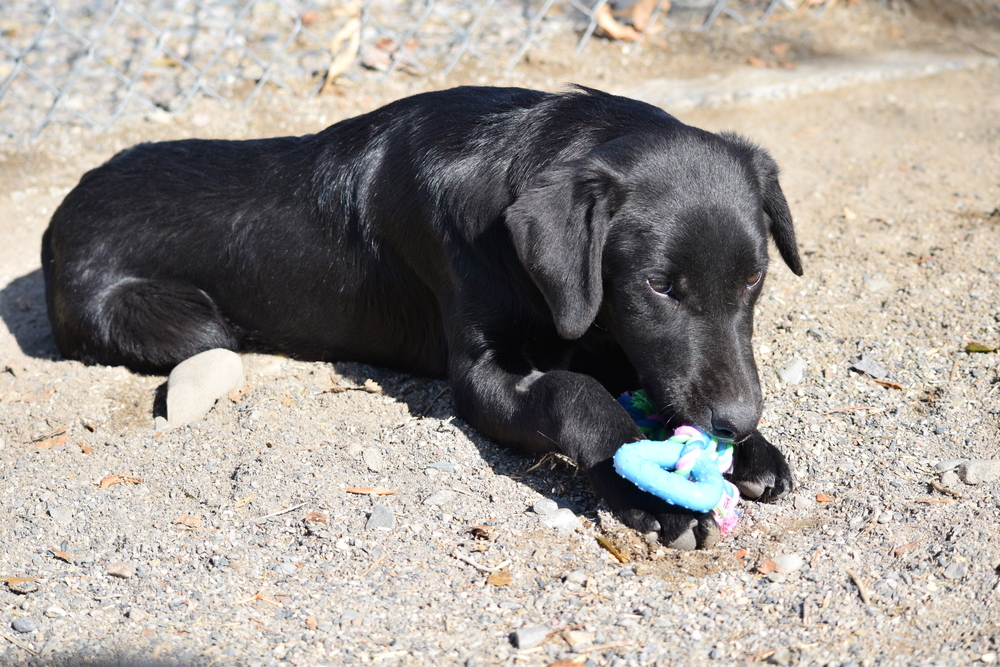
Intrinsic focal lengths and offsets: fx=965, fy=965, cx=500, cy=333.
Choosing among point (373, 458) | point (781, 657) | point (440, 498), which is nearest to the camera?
point (781, 657)

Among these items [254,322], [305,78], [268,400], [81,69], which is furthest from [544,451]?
[81,69]

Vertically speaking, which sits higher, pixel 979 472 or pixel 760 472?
pixel 979 472

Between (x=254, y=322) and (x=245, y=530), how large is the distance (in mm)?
1488

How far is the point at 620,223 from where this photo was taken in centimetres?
295

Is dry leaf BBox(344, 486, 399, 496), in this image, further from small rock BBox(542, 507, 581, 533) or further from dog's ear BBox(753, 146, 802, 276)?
dog's ear BBox(753, 146, 802, 276)

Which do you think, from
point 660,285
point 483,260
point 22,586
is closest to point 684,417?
point 660,285

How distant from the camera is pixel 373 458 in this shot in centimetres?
318

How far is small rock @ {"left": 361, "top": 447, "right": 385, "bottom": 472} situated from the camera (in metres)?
3.14

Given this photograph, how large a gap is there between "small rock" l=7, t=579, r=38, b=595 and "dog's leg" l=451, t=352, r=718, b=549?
142 centimetres

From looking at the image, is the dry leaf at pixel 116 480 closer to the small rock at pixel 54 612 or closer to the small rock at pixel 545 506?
the small rock at pixel 54 612

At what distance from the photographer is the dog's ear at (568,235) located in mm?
2875

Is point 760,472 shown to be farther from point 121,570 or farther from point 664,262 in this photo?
point 121,570

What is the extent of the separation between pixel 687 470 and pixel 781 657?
0.65 meters

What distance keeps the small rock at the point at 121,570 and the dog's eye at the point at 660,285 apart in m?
1.73
